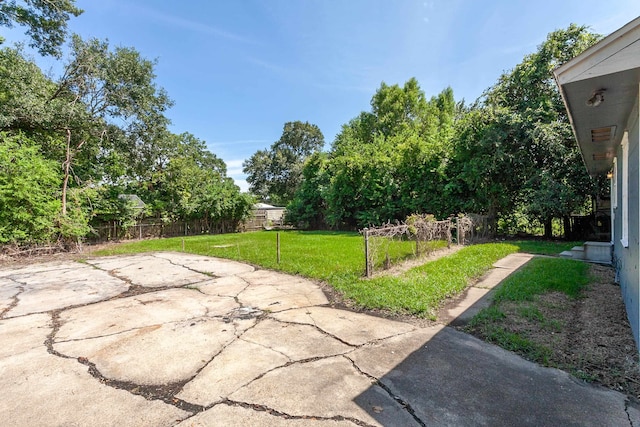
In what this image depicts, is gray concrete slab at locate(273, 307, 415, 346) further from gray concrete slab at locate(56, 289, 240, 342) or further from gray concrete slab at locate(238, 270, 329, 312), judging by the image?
gray concrete slab at locate(56, 289, 240, 342)

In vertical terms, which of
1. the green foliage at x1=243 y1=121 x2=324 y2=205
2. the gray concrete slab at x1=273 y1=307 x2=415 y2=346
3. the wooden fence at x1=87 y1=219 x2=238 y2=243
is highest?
the green foliage at x1=243 y1=121 x2=324 y2=205

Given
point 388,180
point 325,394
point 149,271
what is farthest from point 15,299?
point 388,180

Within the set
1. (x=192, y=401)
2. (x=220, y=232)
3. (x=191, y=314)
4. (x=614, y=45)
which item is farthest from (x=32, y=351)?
(x=220, y=232)

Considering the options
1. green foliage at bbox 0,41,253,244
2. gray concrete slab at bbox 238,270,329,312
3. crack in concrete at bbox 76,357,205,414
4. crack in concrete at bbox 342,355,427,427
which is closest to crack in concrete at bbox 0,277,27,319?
crack in concrete at bbox 76,357,205,414

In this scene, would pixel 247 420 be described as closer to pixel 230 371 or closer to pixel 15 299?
pixel 230 371

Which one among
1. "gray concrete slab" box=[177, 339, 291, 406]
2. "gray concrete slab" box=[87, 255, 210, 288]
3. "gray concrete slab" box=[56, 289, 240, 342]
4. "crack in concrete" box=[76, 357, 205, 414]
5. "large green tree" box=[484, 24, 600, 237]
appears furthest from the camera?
"large green tree" box=[484, 24, 600, 237]

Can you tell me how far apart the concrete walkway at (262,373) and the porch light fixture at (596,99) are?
255 cm

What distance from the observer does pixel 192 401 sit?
2164 mm

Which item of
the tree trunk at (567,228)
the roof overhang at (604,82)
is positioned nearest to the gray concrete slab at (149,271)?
the roof overhang at (604,82)

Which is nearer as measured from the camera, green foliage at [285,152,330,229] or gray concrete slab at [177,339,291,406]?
gray concrete slab at [177,339,291,406]

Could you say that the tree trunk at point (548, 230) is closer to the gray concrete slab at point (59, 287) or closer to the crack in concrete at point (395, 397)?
the crack in concrete at point (395, 397)

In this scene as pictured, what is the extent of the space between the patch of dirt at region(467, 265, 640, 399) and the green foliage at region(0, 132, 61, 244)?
515 inches

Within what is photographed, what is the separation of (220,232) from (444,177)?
14631mm

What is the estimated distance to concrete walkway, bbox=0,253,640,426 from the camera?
2.00 m
